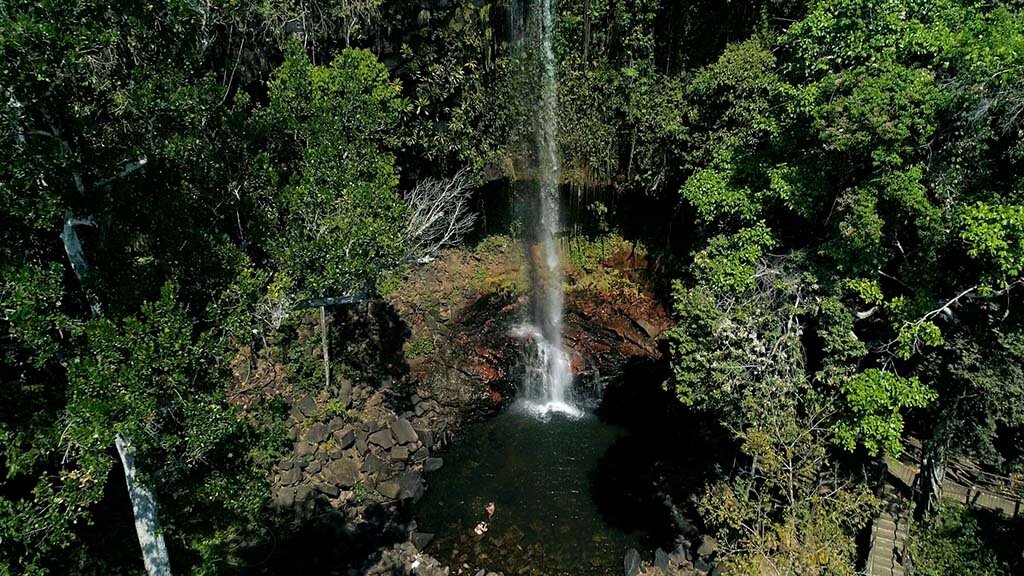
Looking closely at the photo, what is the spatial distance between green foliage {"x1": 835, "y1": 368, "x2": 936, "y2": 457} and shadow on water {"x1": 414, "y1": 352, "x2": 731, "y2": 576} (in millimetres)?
5483

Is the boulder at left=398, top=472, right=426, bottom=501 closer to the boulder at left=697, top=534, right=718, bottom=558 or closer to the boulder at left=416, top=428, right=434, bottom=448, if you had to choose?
the boulder at left=416, top=428, right=434, bottom=448

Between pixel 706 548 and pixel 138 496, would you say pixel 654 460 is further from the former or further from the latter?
pixel 138 496

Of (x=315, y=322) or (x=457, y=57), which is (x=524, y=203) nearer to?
(x=457, y=57)

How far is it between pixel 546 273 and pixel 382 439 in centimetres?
1010

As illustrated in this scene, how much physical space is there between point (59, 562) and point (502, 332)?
15.0 meters

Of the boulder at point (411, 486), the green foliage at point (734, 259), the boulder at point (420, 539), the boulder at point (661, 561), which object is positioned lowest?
the boulder at point (420, 539)

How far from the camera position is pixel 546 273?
24.5 metres

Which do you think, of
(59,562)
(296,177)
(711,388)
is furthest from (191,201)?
(711,388)

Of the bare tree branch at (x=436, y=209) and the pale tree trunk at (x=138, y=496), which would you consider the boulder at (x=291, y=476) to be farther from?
the bare tree branch at (x=436, y=209)

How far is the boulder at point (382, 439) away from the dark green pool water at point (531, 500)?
165 centimetres

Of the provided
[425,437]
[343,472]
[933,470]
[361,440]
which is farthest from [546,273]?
[933,470]

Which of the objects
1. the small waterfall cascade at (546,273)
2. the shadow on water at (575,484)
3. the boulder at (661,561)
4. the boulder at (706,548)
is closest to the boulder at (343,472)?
the shadow on water at (575,484)

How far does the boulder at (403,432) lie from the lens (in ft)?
59.4

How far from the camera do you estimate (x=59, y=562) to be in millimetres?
9828
